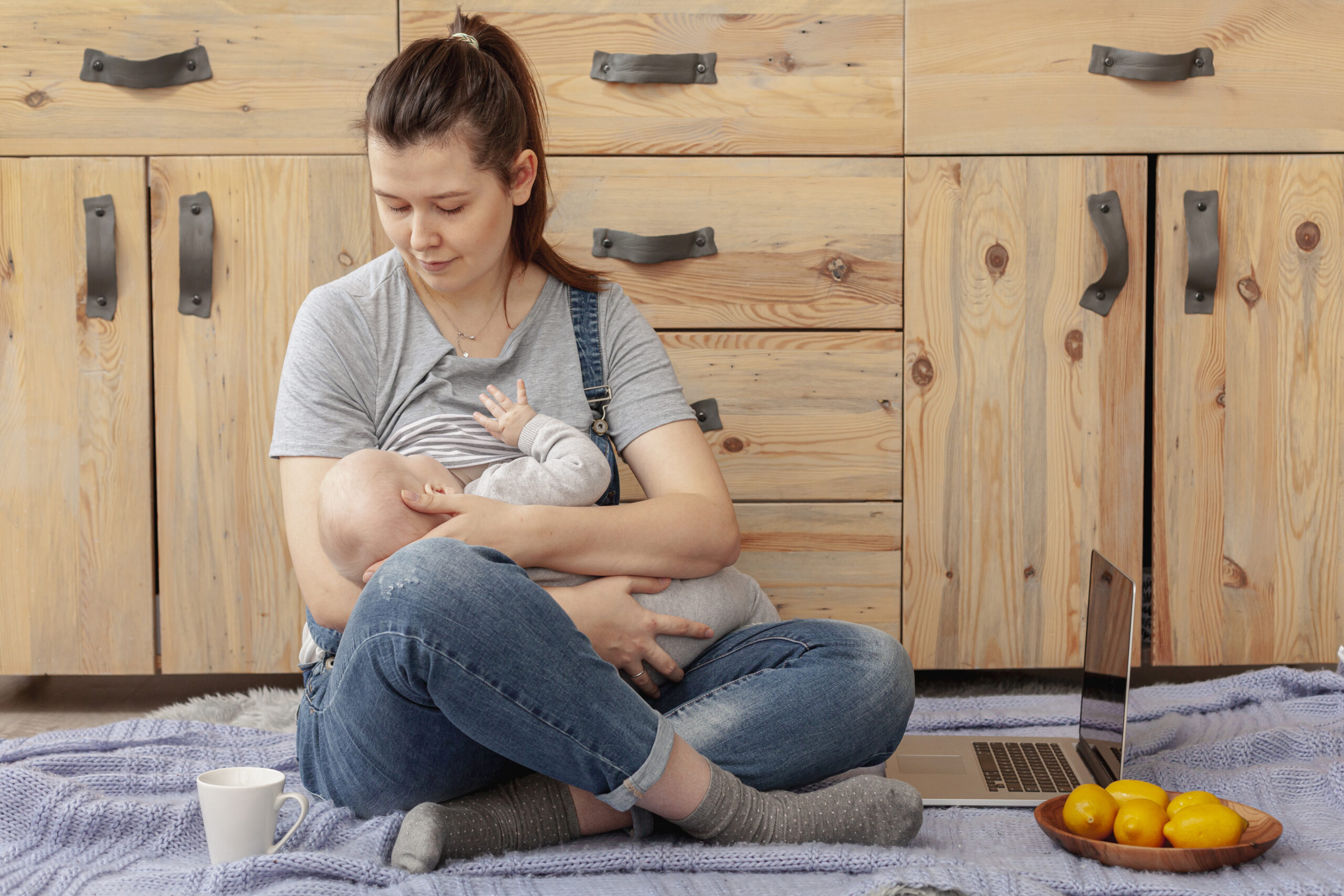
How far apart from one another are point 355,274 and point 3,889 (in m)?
0.71

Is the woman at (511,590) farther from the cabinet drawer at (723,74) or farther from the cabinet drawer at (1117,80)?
the cabinet drawer at (1117,80)

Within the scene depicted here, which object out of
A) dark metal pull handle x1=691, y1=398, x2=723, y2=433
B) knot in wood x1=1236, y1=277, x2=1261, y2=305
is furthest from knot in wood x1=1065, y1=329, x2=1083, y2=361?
dark metal pull handle x1=691, y1=398, x2=723, y2=433

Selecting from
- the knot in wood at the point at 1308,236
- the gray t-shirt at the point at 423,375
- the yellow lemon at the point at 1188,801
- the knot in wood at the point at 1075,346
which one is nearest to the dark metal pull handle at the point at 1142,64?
the knot in wood at the point at 1308,236

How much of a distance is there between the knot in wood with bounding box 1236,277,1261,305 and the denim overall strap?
1067 mm

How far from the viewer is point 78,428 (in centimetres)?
167

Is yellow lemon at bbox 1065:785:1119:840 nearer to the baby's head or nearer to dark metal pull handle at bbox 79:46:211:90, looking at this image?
the baby's head

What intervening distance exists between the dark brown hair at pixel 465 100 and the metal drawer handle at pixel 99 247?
0.70 meters

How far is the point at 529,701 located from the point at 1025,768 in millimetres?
708

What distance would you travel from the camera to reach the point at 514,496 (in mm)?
1124

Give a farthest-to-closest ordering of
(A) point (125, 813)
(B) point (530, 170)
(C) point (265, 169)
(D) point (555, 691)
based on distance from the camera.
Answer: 1. (C) point (265, 169)
2. (B) point (530, 170)
3. (A) point (125, 813)
4. (D) point (555, 691)

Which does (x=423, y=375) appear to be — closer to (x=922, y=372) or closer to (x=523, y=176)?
(x=523, y=176)

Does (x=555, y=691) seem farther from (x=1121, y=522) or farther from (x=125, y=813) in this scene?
(x=1121, y=522)

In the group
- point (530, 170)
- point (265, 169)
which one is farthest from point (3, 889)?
point (265, 169)

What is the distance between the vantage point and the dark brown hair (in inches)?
44.2
